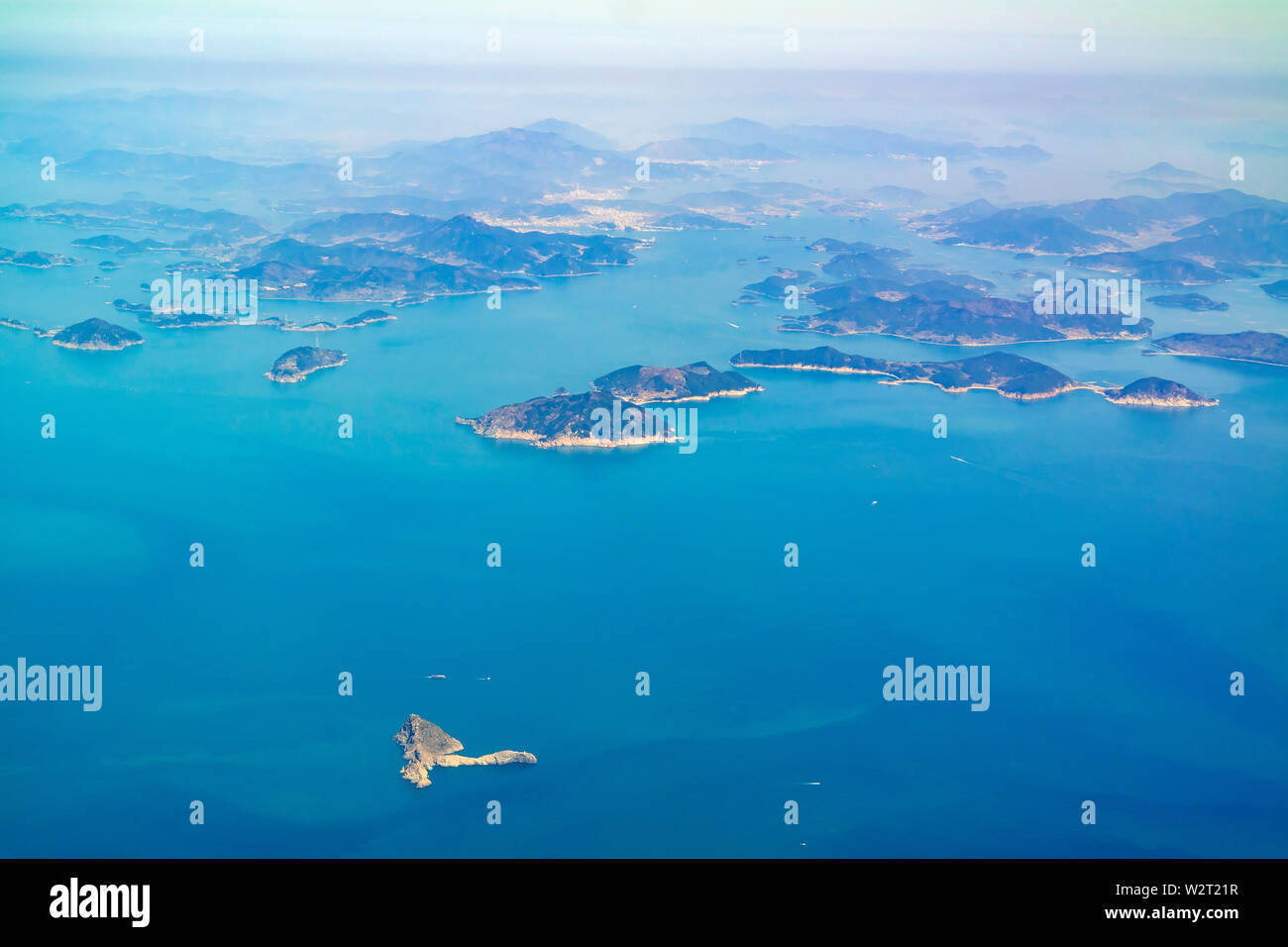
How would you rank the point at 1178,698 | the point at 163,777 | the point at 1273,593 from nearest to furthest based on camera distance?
the point at 163,777 → the point at 1178,698 → the point at 1273,593

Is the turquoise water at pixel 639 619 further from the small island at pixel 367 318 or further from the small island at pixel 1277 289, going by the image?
the small island at pixel 1277 289

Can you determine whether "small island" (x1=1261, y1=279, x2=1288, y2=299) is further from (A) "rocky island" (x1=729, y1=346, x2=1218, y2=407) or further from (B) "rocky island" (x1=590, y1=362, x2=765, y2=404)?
(B) "rocky island" (x1=590, y1=362, x2=765, y2=404)

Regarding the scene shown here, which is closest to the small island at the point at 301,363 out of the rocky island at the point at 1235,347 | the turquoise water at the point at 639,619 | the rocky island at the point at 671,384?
the turquoise water at the point at 639,619

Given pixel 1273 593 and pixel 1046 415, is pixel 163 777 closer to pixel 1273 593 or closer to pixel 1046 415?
pixel 1273 593

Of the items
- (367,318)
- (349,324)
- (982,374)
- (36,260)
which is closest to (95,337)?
(349,324)

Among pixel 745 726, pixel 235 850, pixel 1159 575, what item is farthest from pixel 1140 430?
pixel 235 850

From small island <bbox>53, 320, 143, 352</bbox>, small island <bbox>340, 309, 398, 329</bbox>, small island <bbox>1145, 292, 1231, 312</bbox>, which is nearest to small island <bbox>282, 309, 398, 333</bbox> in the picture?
small island <bbox>340, 309, 398, 329</bbox>

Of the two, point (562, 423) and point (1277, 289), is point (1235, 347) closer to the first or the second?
point (1277, 289)
